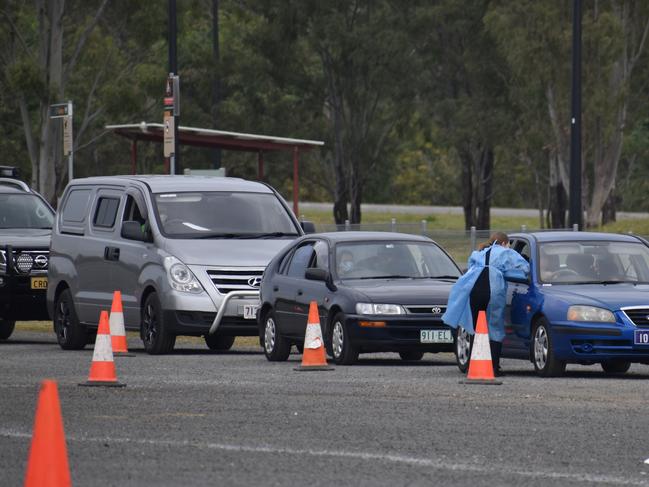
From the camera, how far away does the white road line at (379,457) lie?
924 cm

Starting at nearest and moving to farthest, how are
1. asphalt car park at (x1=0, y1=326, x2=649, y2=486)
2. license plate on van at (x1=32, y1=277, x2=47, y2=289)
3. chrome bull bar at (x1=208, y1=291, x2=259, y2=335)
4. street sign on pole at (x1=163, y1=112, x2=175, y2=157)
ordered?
1. asphalt car park at (x1=0, y1=326, x2=649, y2=486)
2. chrome bull bar at (x1=208, y1=291, x2=259, y2=335)
3. license plate on van at (x1=32, y1=277, x2=47, y2=289)
4. street sign on pole at (x1=163, y1=112, x2=175, y2=157)

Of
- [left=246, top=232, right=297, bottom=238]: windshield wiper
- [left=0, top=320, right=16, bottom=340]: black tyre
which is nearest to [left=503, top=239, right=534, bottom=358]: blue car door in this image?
[left=246, top=232, right=297, bottom=238]: windshield wiper

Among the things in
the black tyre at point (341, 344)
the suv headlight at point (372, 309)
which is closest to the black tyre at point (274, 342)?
the black tyre at point (341, 344)

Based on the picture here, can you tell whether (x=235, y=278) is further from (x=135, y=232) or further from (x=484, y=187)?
(x=484, y=187)

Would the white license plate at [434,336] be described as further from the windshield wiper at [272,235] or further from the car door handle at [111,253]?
the car door handle at [111,253]

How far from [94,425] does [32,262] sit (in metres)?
11.9

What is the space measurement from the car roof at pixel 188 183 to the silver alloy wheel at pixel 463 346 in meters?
5.13

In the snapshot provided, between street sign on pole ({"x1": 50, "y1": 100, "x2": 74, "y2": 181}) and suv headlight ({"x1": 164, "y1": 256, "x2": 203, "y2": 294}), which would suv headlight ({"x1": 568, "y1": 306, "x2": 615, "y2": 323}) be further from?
street sign on pole ({"x1": 50, "y1": 100, "x2": 74, "y2": 181})

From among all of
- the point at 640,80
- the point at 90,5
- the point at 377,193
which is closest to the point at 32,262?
the point at 90,5

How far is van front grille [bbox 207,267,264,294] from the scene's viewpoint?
19.7m

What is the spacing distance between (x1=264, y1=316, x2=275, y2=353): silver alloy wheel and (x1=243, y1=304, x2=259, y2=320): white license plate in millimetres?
514

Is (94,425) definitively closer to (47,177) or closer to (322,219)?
(47,177)

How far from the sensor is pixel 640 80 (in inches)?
2355

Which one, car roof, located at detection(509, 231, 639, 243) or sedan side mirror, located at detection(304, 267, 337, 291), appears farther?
sedan side mirror, located at detection(304, 267, 337, 291)
